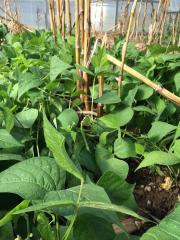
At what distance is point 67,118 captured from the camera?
2.11 ft

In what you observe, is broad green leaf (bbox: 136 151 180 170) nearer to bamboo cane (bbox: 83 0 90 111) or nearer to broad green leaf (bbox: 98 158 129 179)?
broad green leaf (bbox: 98 158 129 179)

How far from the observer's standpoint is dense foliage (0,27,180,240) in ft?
1.15

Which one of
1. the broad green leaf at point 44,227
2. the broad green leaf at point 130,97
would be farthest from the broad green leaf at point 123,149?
the broad green leaf at point 44,227

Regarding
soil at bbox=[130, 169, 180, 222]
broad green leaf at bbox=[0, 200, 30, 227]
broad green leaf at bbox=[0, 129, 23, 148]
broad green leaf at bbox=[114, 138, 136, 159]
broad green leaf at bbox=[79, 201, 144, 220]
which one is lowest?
soil at bbox=[130, 169, 180, 222]

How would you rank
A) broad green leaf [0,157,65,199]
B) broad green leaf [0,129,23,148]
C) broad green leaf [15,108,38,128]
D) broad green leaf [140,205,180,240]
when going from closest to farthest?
broad green leaf [140,205,180,240] → broad green leaf [0,157,65,199] → broad green leaf [0,129,23,148] → broad green leaf [15,108,38,128]

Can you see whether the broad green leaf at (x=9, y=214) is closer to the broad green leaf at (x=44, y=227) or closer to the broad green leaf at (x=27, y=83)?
the broad green leaf at (x=44, y=227)

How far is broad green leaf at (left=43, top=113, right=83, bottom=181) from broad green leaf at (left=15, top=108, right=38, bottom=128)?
246 mm

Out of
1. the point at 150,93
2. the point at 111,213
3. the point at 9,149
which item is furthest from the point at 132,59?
the point at 111,213

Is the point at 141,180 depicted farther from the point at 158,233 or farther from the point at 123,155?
the point at 158,233

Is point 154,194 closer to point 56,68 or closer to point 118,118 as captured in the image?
point 118,118

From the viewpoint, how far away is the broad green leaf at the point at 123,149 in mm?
610

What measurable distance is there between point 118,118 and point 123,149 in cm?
8

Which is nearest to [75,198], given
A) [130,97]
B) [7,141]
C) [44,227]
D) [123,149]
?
[44,227]

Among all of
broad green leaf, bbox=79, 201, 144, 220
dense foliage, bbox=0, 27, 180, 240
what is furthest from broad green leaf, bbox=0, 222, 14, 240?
broad green leaf, bbox=79, 201, 144, 220
